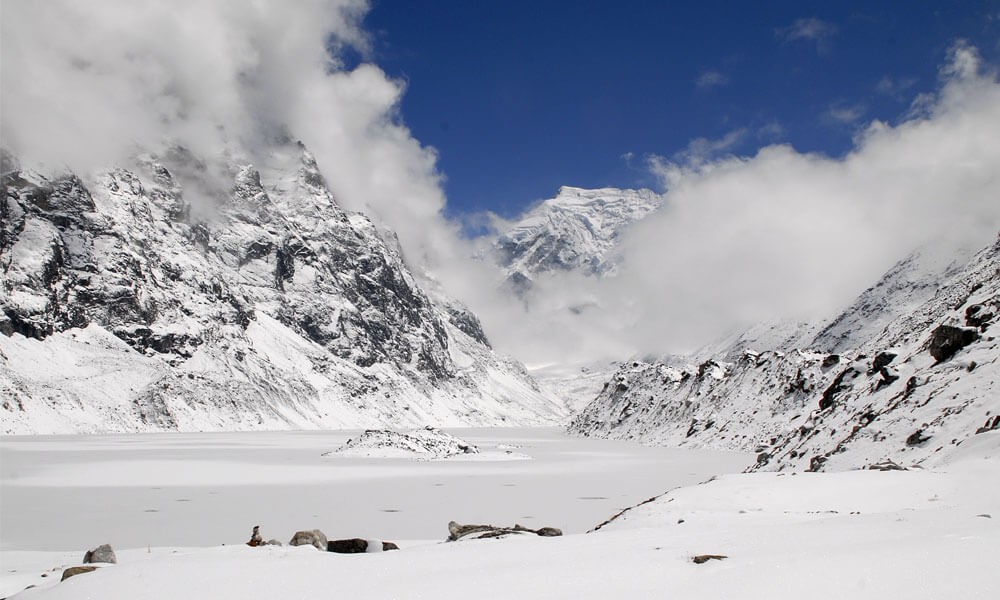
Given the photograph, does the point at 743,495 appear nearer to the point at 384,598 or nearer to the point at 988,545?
the point at 988,545

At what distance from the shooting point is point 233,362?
7092 inches

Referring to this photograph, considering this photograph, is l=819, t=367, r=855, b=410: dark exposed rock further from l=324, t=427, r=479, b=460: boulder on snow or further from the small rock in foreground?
l=324, t=427, r=479, b=460: boulder on snow

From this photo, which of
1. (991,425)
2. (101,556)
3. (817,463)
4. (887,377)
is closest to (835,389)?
(887,377)

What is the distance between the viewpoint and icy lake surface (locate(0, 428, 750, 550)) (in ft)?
55.4

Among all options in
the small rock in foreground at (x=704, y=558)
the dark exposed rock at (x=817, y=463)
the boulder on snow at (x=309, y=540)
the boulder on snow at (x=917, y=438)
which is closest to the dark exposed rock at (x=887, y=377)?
the dark exposed rock at (x=817, y=463)

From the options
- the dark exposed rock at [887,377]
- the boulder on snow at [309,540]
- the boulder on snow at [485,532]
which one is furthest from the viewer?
the dark exposed rock at [887,377]

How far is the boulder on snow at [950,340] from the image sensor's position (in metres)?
23.4

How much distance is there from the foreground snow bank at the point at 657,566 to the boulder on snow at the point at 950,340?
14.6 meters

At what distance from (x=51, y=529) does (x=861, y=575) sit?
63.3 feet

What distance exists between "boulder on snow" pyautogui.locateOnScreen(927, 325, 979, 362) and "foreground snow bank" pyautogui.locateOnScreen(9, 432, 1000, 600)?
14576mm

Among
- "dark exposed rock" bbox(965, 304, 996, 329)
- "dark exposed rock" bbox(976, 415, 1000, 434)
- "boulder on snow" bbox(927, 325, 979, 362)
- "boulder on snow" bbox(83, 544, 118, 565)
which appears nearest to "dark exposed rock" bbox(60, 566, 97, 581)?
"boulder on snow" bbox(83, 544, 118, 565)

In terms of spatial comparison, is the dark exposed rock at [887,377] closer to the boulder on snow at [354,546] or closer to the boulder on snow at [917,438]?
the boulder on snow at [917,438]

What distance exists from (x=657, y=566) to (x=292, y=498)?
19.4 m

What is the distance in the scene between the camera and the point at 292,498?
23.7 m
